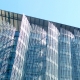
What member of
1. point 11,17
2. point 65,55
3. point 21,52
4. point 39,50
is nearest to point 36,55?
point 39,50

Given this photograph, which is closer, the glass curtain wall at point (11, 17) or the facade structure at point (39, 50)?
the facade structure at point (39, 50)

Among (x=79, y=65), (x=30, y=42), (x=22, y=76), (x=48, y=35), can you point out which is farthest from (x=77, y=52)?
(x=22, y=76)

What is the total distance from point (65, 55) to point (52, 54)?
280 centimetres

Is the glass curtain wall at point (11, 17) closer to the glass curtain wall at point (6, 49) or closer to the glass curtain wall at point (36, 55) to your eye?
the glass curtain wall at point (6, 49)

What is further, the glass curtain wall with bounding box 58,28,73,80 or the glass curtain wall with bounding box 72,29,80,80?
the glass curtain wall with bounding box 72,29,80,80

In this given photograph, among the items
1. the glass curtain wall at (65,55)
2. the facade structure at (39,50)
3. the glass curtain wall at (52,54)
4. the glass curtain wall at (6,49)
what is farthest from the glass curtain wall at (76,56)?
the glass curtain wall at (6,49)

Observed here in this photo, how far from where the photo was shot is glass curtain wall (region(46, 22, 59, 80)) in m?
38.8

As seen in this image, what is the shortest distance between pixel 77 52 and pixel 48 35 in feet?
21.9

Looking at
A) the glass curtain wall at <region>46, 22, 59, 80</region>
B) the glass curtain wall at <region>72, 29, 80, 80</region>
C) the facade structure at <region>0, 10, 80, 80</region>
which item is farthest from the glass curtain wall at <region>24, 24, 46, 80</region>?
the glass curtain wall at <region>72, 29, 80, 80</region>

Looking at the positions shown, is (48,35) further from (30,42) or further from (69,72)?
(69,72)

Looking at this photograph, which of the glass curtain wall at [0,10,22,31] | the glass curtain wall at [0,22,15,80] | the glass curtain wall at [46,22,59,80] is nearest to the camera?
the glass curtain wall at [0,22,15,80]

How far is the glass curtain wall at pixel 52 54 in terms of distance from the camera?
38.8m

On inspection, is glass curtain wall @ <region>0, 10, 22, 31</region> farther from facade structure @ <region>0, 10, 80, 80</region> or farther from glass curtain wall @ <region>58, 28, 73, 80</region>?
glass curtain wall @ <region>58, 28, 73, 80</region>

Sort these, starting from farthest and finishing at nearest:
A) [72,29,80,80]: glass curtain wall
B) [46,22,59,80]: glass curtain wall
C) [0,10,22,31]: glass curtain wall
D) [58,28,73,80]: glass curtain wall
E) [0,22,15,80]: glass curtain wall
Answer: [0,10,22,31]: glass curtain wall → [72,29,80,80]: glass curtain wall → [58,28,73,80]: glass curtain wall → [46,22,59,80]: glass curtain wall → [0,22,15,80]: glass curtain wall
